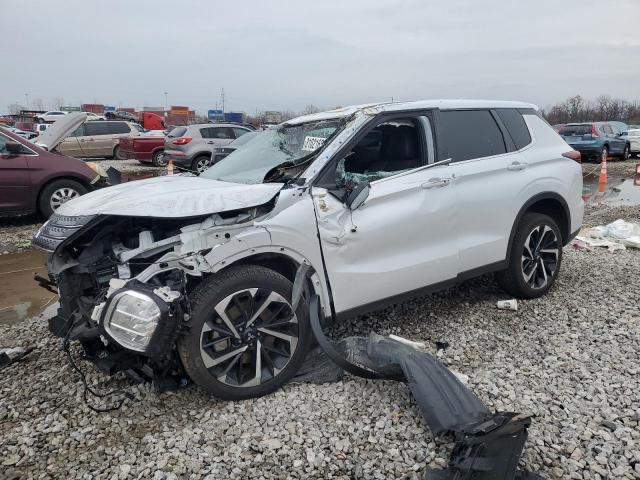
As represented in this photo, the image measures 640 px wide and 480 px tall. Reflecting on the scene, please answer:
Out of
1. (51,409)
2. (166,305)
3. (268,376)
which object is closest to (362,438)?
(268,376)

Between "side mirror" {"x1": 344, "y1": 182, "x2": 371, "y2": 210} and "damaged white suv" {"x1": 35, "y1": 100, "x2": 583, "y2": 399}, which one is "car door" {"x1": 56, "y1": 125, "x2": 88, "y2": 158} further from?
"side mirror" {"x1": 344, "y1": 182, "x2": 371, "y2": 210}

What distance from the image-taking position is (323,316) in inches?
127

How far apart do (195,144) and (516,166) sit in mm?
13149

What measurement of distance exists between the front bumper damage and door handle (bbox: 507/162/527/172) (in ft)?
6.56

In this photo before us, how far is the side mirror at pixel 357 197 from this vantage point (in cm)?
324

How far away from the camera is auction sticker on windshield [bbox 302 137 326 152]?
11.6 feet

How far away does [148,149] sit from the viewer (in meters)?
18.2

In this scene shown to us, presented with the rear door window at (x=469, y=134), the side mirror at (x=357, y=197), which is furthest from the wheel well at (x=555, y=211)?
the side mirror at (x=357, y=197)

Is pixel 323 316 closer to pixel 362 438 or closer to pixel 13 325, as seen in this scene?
pixel 362 438

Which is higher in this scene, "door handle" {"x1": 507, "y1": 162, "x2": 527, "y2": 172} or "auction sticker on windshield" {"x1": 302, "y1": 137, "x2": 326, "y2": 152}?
"auction sticker on windshield" {"x1": 302, "y1": 137, "x2": 326, "y2": 152}

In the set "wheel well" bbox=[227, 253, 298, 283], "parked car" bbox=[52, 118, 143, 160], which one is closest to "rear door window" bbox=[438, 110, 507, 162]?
"wheel well" bbox=[227, 253, 298, 283]

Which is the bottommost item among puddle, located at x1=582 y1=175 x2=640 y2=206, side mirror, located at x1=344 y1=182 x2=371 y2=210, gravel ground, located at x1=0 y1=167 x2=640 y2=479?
gravel ground, located at x1=0 y1=167 x2=640 y2=479

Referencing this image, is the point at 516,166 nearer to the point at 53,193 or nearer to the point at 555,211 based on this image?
the point at 555,211

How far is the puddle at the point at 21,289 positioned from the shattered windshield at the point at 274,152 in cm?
214
